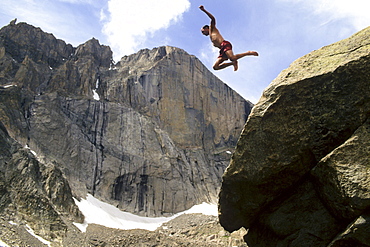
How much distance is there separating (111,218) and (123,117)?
23427mm

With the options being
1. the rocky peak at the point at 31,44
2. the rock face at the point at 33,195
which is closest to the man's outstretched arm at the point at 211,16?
the rock face at the point at 33,195

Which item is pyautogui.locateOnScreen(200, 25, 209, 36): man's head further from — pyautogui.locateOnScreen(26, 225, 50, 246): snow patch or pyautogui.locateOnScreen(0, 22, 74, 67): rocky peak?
pyautogui.locateOnScreen(0, 22, 74, 67): rocky peak

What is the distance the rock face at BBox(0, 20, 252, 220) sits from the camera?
53.8 metres

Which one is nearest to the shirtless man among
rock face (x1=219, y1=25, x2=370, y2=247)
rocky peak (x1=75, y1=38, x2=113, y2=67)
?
rock face (x1=219, y1=25, x2=370, y2=247)

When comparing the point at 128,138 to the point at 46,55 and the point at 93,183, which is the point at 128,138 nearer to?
the point at 93,183

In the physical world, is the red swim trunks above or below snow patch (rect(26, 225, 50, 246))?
above

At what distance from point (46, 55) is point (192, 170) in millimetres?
42552

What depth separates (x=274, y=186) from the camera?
8.06 metres

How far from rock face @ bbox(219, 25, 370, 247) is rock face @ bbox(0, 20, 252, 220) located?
43.5 meters

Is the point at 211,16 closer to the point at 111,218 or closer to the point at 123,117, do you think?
the point at 111,218

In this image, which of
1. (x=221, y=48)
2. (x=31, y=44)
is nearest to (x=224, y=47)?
(x=221, y=48)

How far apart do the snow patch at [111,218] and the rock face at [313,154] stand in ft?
112

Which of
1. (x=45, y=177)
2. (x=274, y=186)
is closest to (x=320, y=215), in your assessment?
(x=274, y=186)

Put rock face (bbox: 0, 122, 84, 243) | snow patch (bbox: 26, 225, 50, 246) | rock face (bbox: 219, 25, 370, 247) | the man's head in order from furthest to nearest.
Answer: rock face (bbox: 0, 122, 84, 243) < snow patch (bbox: 26, 225, 50, 246) < the man's head < rock face (bbox: 219, 25, 370, 247)
